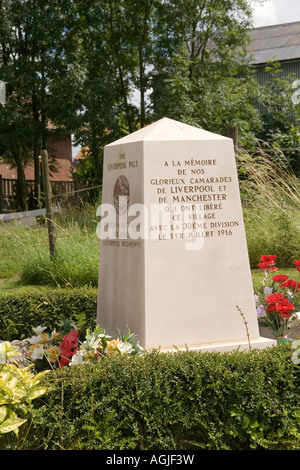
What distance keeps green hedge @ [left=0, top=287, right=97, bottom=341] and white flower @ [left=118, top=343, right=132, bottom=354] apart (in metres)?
1.46

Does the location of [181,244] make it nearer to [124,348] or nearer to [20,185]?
[124,348]

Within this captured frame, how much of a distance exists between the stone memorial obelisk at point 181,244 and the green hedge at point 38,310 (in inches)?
42.7

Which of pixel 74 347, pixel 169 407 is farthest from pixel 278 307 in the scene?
pixel 74 347

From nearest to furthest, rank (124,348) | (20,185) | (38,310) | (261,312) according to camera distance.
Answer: (124,348) → (261,312) → (38,310) → (20,185)

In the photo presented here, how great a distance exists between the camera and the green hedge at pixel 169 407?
3451mm

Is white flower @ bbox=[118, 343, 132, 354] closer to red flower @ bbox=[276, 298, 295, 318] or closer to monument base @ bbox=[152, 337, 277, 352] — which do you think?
monument base @ bbox=[152, 337, 277, 352]

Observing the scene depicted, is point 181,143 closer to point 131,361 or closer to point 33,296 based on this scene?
point 131,361

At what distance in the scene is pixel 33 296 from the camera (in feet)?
19.4

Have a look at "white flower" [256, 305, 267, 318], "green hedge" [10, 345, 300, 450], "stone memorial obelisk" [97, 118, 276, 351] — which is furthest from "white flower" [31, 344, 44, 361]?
"white flower" [256, 305, 267, 318]

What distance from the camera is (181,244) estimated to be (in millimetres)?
4555

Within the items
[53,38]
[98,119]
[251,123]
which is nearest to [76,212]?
[98,119]

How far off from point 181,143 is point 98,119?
41.2ft

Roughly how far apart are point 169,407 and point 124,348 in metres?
0.70

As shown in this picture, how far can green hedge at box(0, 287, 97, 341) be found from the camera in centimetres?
567
